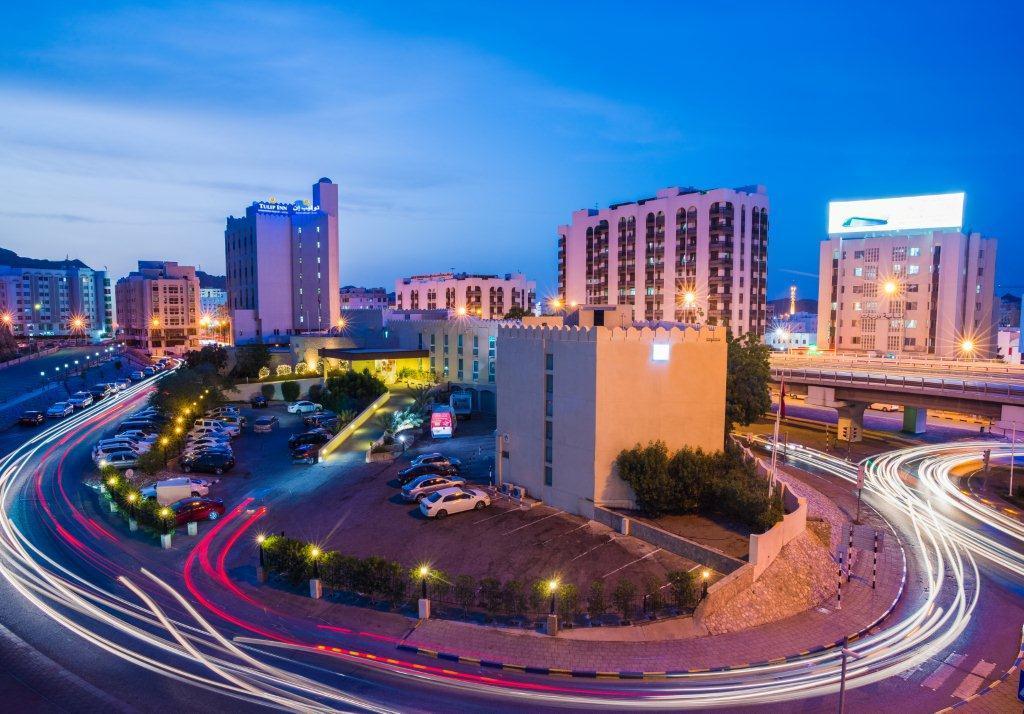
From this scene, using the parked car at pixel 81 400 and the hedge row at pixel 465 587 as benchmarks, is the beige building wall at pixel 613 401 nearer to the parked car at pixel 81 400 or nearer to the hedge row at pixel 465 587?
the hedge row at pixel 465 587

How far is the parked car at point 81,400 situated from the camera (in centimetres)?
5812

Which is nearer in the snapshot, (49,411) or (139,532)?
(139,532)

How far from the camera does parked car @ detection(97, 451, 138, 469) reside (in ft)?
122

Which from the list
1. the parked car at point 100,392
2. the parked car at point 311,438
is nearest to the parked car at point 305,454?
the parked car at point 311,438

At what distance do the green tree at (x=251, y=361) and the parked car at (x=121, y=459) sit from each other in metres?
26.8

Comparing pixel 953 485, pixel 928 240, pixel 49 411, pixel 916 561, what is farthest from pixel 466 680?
pixel 928 240

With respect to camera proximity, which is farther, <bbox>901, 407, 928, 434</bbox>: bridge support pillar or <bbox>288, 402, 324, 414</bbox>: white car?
<bbox>288, 402, 324, 414</bbox>: white car

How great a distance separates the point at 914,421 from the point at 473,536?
41.1 m

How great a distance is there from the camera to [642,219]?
9644 centimetres

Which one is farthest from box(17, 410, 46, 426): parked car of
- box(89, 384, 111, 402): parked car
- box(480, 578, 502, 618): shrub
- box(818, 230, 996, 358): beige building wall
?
box(818, 230, 996, 358): beige building wall

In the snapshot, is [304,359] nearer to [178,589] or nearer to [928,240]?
[178,589]

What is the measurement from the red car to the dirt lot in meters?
2.37

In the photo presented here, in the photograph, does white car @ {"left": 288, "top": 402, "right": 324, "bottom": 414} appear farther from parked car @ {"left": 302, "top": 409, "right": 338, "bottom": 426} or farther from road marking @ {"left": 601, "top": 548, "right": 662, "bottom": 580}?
road marking @ {"left": 601, "top": 548, "right": 662, "bottom": 580}

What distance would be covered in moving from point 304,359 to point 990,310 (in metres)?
89.0
